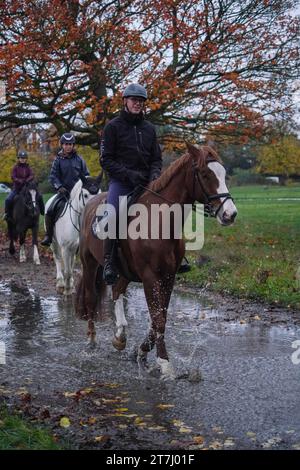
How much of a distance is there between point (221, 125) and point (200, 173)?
12532mm

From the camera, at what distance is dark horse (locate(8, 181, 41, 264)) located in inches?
680

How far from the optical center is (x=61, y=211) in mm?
12555

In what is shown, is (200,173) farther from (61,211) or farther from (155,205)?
(61,211)

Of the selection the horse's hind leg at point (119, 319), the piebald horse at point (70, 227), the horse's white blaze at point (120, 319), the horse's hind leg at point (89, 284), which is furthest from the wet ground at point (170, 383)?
the piebald horse at point (70, 227)

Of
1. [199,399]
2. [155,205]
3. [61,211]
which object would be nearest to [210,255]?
[61,211]

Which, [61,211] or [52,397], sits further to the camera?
[61,211]

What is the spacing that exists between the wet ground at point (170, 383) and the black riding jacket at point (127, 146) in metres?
2.22

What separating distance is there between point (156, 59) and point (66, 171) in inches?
273

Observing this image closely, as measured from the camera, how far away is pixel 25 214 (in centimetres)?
1759

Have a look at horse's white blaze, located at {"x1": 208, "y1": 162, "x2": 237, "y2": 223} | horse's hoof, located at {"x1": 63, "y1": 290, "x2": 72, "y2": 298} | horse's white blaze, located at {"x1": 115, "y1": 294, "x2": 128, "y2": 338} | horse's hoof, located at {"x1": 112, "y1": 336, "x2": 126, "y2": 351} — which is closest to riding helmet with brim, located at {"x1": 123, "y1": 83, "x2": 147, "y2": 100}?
horse's white blaze, located at {"x1": 208, "y1": 162, "x2": 237, "y2": 223}

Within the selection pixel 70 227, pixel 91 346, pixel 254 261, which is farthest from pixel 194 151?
pixel 254 261

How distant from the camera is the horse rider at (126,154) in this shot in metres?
7.66

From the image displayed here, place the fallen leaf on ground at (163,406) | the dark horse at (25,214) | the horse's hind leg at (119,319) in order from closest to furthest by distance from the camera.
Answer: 1. the fallen leaf on ground at (163,406)
2. the horse's hind leg at (119,319)
3. the dark horse at (25,214)

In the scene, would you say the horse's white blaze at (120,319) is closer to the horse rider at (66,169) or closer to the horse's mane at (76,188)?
the horse's mane at (76,188)
